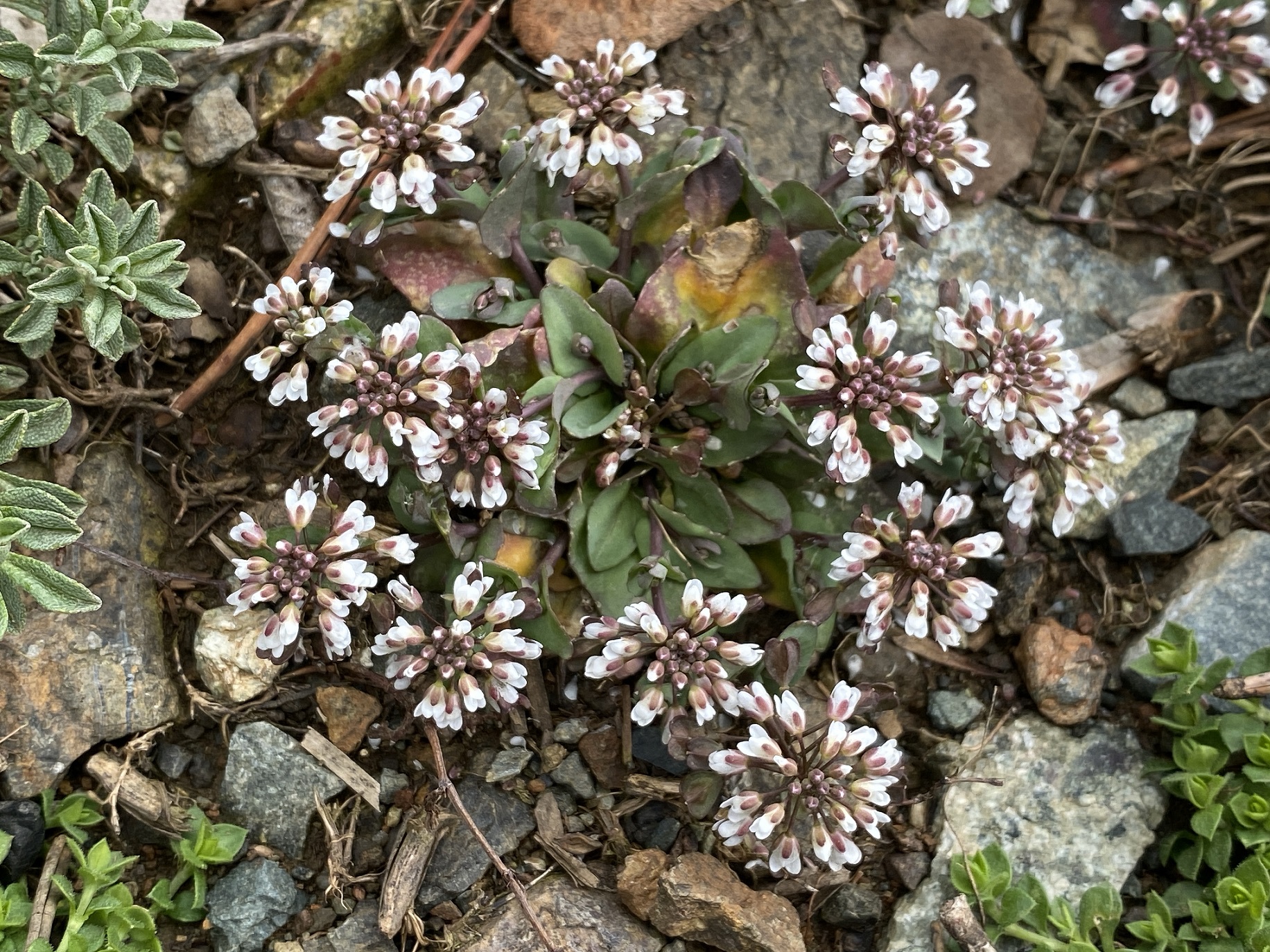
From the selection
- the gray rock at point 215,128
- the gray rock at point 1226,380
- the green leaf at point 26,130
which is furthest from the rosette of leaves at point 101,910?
the gray rock at point 1226,380

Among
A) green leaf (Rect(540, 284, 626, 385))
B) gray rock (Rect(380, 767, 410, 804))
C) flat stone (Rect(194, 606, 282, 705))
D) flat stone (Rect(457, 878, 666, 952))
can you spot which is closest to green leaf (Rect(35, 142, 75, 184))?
flat stone (Rect(194, 606, 282, 705))

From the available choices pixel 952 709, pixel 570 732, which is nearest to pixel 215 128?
pixel 570 732

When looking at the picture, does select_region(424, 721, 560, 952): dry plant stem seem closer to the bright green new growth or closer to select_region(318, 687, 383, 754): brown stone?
select_region(318, 687, 383, 754): brown stone

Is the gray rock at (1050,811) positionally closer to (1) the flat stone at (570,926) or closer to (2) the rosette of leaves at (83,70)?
(1) the flat stone at (570,926)

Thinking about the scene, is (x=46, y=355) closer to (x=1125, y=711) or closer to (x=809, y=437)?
(x=809, y=437)

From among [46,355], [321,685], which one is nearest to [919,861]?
[321,685]
